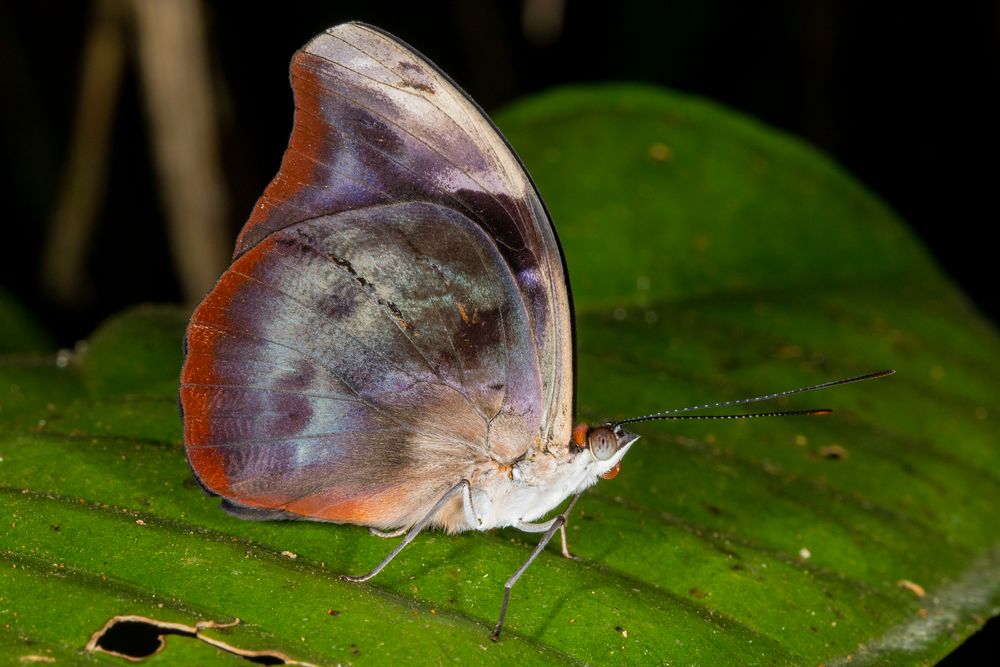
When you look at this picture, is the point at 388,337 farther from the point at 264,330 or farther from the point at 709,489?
the point at 709,489

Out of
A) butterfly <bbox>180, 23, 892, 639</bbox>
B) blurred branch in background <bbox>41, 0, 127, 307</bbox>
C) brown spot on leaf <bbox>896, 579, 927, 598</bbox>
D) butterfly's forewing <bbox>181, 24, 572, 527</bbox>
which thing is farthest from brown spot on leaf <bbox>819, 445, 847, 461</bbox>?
blurred branch in background <bbox>41, 0, 127, 307</bbox>

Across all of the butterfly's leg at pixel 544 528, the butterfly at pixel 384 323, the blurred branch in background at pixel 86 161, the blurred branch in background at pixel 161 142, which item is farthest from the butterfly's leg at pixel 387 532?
the blurred branch in background at pixel 86 161

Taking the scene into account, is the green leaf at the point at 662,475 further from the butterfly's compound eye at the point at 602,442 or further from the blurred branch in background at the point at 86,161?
the blurred branch in background at the point at 86,161

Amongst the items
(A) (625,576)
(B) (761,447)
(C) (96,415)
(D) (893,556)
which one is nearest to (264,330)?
(C) (96,415)

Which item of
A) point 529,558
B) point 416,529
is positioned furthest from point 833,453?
point 416,529

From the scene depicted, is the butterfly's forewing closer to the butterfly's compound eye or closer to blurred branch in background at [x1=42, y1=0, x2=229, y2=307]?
the butterfly's compound eye

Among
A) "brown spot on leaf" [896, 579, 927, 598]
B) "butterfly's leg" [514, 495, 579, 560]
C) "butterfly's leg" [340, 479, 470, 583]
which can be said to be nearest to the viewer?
"butterfly's leg" [340, 479, 470, 583]
